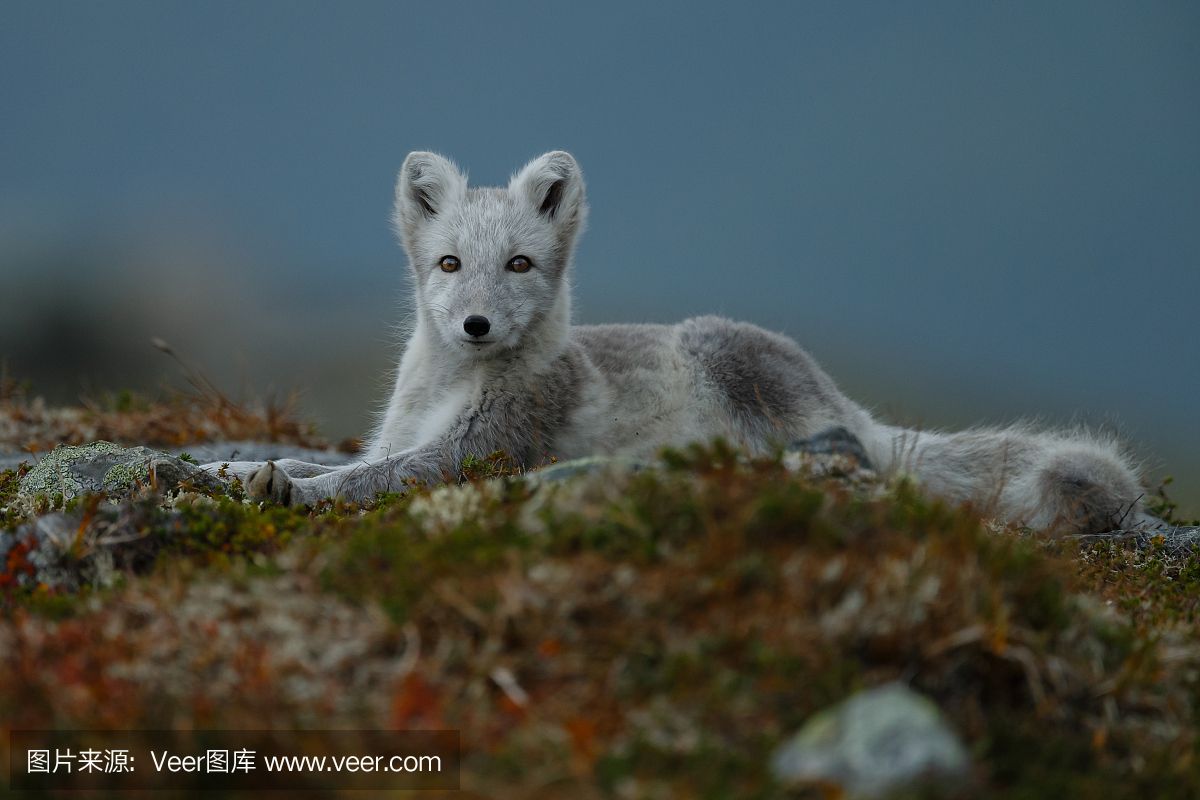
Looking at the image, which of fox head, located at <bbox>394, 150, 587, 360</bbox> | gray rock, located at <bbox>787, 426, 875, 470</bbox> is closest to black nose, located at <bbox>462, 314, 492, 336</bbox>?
fox head, located at <bbox>394, 150, 587, 360</bbox>

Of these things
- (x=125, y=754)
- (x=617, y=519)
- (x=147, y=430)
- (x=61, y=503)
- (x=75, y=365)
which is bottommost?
(x=75, y=365)

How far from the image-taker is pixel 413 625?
2918mm

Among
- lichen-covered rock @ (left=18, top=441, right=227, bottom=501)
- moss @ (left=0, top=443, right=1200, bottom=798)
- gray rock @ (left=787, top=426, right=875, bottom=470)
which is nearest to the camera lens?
moss @ (left=0, top=443, right=1200, bottom=798)

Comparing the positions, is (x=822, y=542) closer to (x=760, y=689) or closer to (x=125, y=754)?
(x=760, y=689)

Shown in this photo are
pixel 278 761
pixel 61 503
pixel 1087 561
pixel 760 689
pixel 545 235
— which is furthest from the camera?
pixel 545 235

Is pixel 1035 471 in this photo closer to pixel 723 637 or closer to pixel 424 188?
pixel 723 637

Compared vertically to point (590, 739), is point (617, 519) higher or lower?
higher

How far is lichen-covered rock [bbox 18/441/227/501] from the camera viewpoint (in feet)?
19.0

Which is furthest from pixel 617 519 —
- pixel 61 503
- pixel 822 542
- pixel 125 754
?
pixel 61 503

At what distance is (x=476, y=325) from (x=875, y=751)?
4.67 m

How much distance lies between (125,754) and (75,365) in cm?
3007

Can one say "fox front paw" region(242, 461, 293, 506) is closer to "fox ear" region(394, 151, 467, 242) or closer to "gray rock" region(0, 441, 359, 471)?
"gray rock" region(0, 441, 359, 471)

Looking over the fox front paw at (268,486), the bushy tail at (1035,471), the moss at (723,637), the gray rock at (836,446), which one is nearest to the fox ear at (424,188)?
the fox front paw at (268,486)

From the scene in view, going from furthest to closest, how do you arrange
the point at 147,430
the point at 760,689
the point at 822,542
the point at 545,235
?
the point at 147,430, the point at 545,235, the point at 822,542, the point at 760,689
